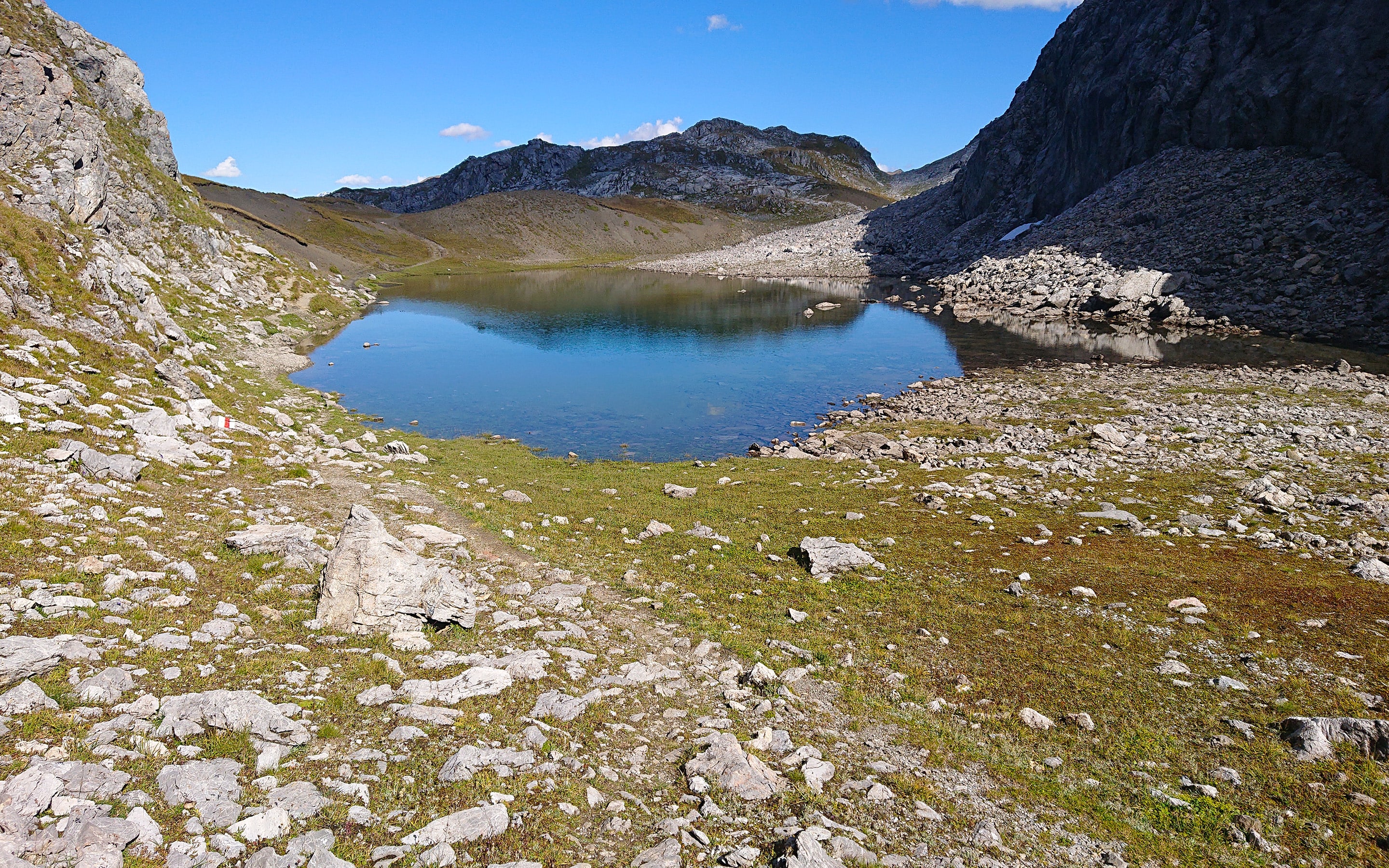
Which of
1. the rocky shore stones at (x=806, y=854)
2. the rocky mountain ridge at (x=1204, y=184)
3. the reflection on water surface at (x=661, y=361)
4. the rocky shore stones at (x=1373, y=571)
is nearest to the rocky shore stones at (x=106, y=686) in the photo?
the rocky shore stones at (x=806, y=854)

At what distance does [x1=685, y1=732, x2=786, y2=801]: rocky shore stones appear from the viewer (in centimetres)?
972

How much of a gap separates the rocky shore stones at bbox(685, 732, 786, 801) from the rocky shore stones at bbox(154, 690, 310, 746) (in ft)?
18.3

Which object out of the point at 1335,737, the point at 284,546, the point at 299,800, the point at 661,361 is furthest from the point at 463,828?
the point at 661,361

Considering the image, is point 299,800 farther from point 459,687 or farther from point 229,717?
point 459,687

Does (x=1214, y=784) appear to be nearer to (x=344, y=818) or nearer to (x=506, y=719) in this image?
(x=506, y=719)

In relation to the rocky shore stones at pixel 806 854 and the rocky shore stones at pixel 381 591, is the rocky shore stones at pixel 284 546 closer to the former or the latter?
the rocky shore stones at pixel 381 591

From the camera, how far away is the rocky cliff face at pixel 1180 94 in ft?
256

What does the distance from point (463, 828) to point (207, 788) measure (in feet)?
9.93

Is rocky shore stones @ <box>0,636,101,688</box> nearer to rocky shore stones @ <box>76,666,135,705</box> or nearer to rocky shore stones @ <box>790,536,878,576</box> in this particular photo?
rocky shore stones @ <box>76,666,135,705</box>

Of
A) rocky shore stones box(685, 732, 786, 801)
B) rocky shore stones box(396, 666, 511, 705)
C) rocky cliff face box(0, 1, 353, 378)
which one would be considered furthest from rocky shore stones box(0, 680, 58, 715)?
rocky cliff face box(0, 1, 353, 378)

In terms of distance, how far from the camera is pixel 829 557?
1911 cm

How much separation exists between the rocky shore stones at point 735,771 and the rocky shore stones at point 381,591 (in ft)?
19.7

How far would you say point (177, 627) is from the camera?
11508 millimetres

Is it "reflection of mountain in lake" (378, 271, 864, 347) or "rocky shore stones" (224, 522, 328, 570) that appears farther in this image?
"reflection of mountain in lake" (378, 271, 864, 347)
